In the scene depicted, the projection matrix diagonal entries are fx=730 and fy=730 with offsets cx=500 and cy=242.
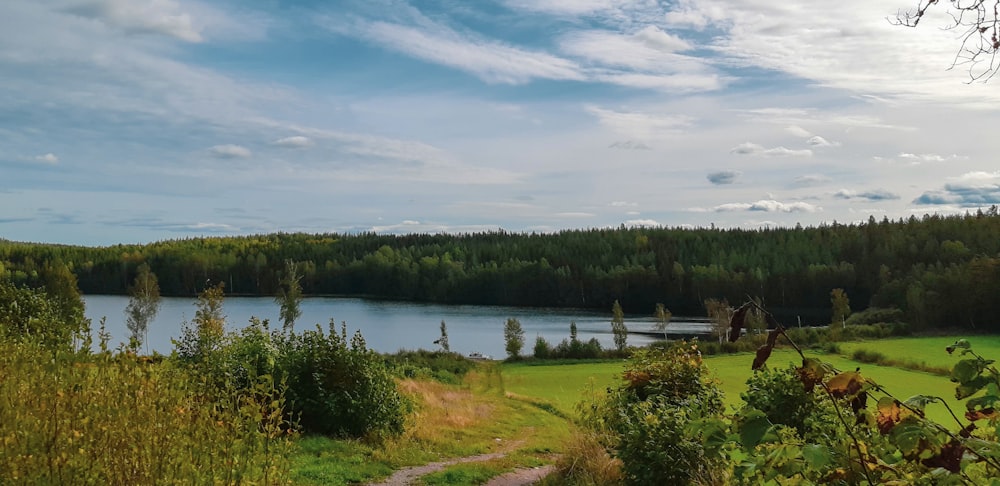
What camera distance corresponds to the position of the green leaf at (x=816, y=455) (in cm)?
223

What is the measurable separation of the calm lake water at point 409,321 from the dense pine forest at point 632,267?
925 centimetres

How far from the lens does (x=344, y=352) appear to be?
1457 centimetres

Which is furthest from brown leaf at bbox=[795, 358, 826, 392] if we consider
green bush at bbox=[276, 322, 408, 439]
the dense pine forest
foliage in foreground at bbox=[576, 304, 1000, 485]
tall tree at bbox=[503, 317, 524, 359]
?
the dense pine forest

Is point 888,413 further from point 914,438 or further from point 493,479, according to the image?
point 493,479

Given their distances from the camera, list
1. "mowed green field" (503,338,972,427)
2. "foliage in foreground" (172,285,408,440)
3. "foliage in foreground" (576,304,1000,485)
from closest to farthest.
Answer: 1. "foliage in foreground" (576,304,1000,485)
2. "foliage in foreground" (172,285,408,440)
3. "mowed green field" (503,338,972,427)

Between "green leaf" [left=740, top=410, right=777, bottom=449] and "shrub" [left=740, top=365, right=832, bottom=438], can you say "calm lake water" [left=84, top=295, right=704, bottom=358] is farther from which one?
"green leaf" [left=740, top=410, right=777, bottom=449]

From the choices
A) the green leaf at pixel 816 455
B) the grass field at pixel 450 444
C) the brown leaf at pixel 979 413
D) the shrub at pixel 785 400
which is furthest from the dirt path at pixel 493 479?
the green leaf at pixel 816 455

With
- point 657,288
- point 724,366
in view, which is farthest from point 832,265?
point 724,366

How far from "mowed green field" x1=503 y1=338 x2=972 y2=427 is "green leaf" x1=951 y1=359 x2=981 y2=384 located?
22263mm

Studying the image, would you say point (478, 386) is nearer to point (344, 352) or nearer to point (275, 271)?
point (344, 352)

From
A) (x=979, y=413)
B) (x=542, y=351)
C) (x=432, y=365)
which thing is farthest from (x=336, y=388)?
(x=542, y=351)

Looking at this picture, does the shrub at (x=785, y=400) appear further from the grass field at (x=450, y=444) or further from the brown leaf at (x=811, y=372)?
the brown leaf at (x=811, y=372)

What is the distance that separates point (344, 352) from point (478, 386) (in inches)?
802

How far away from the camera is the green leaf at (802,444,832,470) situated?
223 centimetres
